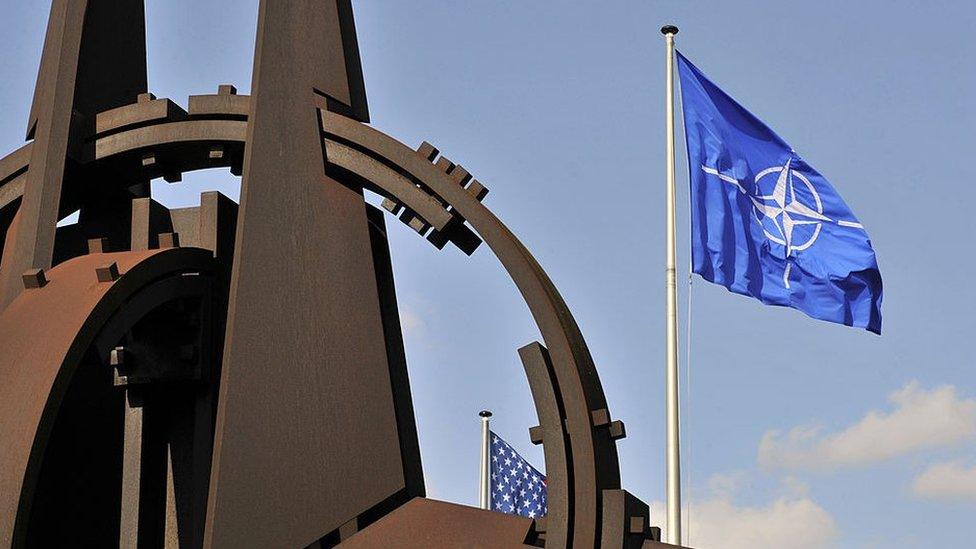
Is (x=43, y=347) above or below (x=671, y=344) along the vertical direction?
below

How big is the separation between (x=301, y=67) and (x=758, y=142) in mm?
6433

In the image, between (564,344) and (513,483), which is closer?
(564,344)

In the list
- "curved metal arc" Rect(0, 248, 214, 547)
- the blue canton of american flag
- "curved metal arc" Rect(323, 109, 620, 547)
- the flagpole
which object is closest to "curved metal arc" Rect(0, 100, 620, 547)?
"curved metal arc" Rect(323, 109, 620, 547)

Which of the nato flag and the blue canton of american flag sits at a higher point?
the nato flag

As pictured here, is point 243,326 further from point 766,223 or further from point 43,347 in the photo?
point 766,223

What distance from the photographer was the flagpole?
44.6ft

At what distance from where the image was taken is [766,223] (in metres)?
15.4

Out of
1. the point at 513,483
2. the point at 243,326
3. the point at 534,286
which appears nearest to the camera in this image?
the point at 534,286

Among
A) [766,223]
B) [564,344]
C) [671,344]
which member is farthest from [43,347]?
[766,223]

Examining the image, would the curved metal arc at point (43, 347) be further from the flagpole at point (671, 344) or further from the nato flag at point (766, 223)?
the nato flag at point (766, 223)

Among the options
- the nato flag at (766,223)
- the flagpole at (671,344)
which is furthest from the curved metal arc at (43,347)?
the nato flag at (766,223)

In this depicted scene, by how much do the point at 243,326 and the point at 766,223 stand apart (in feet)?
23.2

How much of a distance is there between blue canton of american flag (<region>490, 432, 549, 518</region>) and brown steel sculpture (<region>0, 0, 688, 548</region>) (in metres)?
10.7

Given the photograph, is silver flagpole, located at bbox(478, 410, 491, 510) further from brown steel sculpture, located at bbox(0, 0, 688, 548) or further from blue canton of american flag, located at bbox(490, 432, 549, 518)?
brown steel sculpture, located at bbox(0, 0, 688, 548)
